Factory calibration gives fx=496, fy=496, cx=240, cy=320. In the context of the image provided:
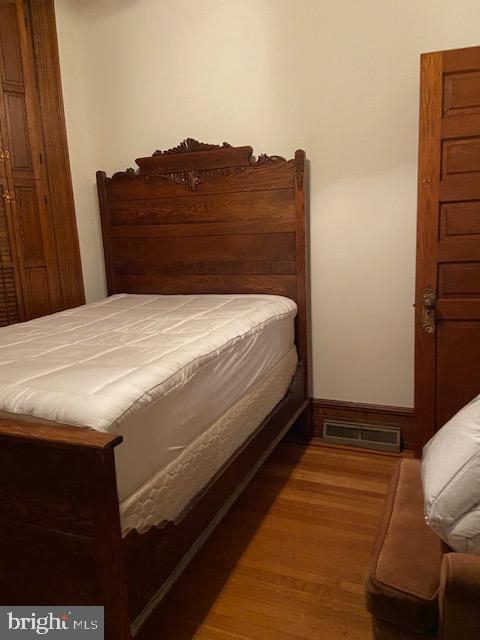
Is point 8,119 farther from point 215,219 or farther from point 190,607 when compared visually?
point 190,607

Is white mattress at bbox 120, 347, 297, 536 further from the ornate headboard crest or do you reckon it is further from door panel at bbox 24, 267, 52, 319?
door panel at bbox 24, 267, 52, 319

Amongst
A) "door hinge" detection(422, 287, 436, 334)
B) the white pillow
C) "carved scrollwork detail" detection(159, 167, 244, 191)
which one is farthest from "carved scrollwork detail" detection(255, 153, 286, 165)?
the white pillow

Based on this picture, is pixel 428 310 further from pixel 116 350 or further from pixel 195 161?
pixel 195 161

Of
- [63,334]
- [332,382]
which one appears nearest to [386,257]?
[332,382]

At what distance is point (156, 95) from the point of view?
2939 millimetres

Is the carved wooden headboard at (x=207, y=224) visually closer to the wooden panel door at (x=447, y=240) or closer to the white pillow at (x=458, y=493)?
the wooden panel door at (x=447, y=240)

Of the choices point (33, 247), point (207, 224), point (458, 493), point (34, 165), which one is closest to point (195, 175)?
point (207, 224)

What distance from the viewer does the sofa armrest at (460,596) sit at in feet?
2.59

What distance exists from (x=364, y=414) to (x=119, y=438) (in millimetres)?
1929

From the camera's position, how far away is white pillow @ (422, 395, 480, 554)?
856mm

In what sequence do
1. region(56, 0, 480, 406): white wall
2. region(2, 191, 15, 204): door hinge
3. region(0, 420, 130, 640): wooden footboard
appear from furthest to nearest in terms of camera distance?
1. region(2, 191, 15, 204): door hinge
2. region(56, 0, 480, 406): white wall
3. region(0, 420, 130, 640): wooden footboard

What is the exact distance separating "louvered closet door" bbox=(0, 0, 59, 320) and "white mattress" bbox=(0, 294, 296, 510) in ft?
1.28

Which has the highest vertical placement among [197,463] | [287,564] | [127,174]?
[127,174]

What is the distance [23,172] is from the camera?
274cm
